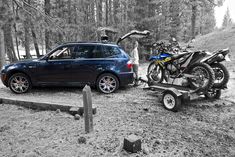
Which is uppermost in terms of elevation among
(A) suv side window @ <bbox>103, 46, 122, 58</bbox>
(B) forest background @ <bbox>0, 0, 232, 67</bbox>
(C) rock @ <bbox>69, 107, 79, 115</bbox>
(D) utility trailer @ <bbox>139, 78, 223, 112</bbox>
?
(B) forest background @ <bbox>0, 0, 232, 67</bbox>

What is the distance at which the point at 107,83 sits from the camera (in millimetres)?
6770

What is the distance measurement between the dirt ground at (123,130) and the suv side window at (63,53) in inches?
85.2

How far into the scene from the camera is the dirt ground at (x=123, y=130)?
10.5ft

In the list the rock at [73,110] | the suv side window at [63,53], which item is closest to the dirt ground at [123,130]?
the rock at [73,110]

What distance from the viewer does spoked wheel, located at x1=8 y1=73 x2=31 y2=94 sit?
6597 mm

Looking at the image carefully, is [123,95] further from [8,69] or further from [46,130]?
[8,69]

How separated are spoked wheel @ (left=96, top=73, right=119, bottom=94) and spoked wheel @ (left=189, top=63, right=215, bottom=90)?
2.60 m

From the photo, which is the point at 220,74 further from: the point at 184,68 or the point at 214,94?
Answer: the point at 184,68

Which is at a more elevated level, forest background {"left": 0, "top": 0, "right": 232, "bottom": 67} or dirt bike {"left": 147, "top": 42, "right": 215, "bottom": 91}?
forest background {"left": 0, "top": 0, "right": 232, "bottom": 67}

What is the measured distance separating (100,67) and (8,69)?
327 centimetres

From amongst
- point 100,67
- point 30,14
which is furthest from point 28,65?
point 30,14

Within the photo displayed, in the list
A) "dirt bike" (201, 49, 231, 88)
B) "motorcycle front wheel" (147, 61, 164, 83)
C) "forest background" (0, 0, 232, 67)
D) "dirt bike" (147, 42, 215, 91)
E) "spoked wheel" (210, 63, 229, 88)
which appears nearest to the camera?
"dirt bike" (147, 42, 215, 91)

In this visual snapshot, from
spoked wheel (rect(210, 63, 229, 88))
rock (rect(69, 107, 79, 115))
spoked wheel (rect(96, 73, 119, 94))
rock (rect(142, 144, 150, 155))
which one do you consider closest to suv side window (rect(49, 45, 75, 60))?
spoked wheel (rect(96, 73, 119, 94))

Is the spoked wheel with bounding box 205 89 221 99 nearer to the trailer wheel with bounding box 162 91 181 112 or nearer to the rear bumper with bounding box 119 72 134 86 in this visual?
the trailer wheel with bounding box 162 91 181 112
